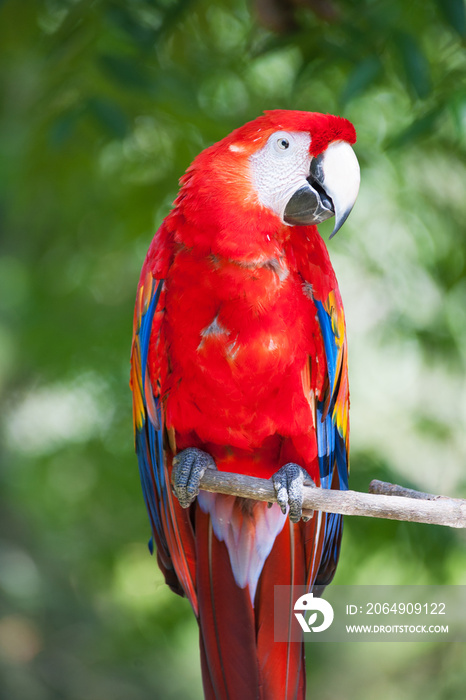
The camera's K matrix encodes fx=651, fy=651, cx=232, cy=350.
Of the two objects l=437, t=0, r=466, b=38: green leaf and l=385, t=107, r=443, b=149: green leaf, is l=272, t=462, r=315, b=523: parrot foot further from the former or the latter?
l=437, t=0, r=466, b=38: green leaf

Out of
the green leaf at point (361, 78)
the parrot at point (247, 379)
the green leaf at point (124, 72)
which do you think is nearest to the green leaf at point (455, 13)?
the green leaf at point (361, 78)

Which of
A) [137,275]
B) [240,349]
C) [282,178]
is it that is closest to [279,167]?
[282,178]

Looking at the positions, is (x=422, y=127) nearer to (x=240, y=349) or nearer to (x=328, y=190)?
(x=328, y=190)

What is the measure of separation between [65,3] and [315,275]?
872 mm

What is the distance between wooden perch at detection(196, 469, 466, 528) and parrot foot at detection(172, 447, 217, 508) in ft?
0.25

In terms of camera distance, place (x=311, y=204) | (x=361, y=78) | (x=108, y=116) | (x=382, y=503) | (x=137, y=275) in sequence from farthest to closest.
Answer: (x=137, y=275), (x=108, y=116), (x=361, y=78), (x=311, y=204), (x=382, y=503)

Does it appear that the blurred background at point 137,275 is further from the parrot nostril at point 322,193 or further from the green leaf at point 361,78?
the parrot nostril at point 322,193

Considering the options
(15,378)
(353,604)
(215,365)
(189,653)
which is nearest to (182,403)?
(215,365)

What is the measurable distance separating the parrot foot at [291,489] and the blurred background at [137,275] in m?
0.49

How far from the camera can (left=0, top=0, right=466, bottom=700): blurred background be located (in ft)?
4.03

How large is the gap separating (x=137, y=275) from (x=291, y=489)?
93 cm

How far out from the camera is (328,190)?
2.92 ft

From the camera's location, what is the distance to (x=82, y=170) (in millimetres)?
1452

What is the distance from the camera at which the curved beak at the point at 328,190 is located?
88 cm
